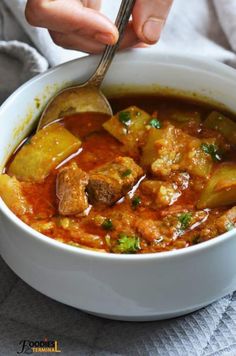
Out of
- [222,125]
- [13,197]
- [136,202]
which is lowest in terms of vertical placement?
[13,197]

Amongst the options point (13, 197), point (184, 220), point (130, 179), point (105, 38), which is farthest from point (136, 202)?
point (105, 38)

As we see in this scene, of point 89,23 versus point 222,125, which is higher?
point 89,23

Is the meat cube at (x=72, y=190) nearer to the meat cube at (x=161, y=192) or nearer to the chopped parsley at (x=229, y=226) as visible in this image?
the meat cube at (x=161, y=192)

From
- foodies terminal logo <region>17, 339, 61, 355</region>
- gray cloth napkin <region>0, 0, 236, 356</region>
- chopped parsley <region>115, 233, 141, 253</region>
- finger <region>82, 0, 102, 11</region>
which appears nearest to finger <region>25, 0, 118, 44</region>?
finger <region>82, 0, 102, 11</region>

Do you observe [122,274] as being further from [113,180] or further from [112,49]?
[112,49]

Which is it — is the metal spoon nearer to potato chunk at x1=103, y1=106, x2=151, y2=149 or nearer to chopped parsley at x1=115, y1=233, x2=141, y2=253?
potato chunk at x1=103, y1=106, x2=151, y2=149

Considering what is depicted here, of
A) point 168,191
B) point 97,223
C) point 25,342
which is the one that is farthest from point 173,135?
point 25,342

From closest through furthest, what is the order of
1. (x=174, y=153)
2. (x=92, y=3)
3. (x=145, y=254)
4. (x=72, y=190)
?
(x=145, y=254)
(x=72, y=190)
(x=174, y=153)
(x=92, y=3)
